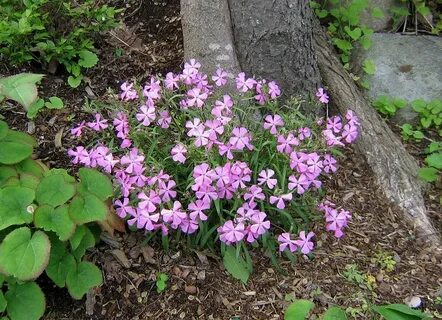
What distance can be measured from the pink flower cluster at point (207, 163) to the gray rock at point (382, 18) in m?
2.02

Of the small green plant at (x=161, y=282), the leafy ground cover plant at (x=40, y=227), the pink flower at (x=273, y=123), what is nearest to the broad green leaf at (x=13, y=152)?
the leafy ground cover plant at (x=40, y=227)

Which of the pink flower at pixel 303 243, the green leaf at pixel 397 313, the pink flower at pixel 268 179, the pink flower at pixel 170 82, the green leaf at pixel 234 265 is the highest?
the pink flower at pixel 170 82

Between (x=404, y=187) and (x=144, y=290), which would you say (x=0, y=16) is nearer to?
(x=144, y=290)

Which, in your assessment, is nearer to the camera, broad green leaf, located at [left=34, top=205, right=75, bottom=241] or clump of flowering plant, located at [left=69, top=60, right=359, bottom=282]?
broad green leaf, located at [left=34, top=205, right=75, bottom=241]

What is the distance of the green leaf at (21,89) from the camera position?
2.20 metres

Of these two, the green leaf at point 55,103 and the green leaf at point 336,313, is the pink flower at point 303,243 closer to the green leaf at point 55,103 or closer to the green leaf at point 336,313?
the green leaf at point 336,313

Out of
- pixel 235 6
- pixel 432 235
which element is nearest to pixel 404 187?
pixel 432 235

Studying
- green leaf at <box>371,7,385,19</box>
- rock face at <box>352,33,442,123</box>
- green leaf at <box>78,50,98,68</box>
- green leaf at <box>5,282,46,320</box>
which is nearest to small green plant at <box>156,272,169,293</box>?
green leaf at <box>5,282,46,320</box>

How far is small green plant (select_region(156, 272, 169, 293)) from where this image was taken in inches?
109

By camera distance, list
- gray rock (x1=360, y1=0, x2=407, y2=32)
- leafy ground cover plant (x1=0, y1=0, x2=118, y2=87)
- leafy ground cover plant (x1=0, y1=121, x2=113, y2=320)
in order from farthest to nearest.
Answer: gray rock (x1=360, y1=0, x2=407, y2=32), leafy ground cover plant (x1=0, y1=0, x2=118, y2=87), leafy ground cover plant (x1=0, y1=121, x2=113, y2=320)

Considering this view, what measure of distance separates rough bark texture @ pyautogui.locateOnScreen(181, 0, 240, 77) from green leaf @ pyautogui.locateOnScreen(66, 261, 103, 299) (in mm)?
1296

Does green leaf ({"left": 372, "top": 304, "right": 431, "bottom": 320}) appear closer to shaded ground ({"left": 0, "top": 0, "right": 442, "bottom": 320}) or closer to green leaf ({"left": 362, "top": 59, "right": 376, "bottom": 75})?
shaded ground ({"left": 0, "top": 0, "right": 442, "bottom": 320})

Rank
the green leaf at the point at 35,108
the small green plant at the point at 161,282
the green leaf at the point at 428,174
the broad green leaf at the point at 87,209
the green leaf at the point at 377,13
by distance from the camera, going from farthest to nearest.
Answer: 1. the green leaf at the point at 377,13
2. the green leaf at the point at 428,174
3. the green leaf at the point at 35,108
4. the small green plant at the point at 161,282
5. the broad green leaf at the point at 87,209

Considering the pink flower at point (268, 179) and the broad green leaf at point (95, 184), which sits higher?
the pink flower at point (268, 179)
